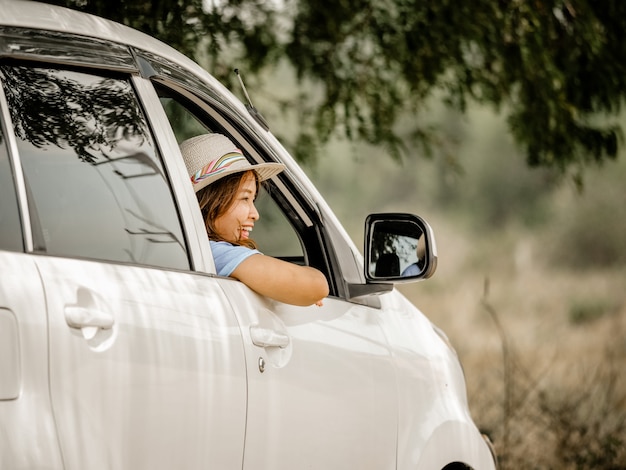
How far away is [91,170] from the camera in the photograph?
8.99 ft

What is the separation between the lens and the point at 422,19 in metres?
6.69

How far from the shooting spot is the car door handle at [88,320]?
2.35 meters

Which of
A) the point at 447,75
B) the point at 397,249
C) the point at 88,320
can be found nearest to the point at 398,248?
the point at 397,249

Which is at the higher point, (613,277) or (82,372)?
(82,372)

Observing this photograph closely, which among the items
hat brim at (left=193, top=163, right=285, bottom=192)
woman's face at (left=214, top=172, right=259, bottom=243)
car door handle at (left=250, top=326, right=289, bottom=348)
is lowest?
car door handle at (left=250, top=326, right=289, bottom=348)

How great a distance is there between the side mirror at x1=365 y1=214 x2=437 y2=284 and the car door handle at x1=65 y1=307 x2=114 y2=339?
131 cm

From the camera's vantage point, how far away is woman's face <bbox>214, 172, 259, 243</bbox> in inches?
138

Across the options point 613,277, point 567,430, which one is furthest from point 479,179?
point 567,430

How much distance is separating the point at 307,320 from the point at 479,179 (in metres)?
43.1

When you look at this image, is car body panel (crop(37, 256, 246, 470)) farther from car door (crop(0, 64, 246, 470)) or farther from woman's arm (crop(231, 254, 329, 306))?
woman's arm (crop(231, 254, 329, 306))

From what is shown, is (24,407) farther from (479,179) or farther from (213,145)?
(479,179)

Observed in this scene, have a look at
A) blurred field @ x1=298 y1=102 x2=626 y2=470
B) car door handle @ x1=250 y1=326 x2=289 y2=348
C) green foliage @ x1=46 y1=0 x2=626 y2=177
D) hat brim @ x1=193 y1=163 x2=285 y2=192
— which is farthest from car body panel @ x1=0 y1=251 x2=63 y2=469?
blurred field @ x1=298 y1=102 x2=626 y2=470

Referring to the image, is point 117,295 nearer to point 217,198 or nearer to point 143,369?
point 143,369

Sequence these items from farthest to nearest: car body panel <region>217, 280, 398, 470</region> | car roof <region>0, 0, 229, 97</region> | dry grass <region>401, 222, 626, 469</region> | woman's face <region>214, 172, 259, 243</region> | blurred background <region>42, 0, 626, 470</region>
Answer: dry grass <region>401, 222, 626, 469</region>
blurred background <region>42, 0, 626, 470</region>
woman's face <region>214, 172, 259, 243</region>
car body panel <region>217, 280, 398, 470</region>
car roof <region>0, 0, 229, 97</region>
